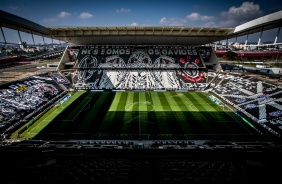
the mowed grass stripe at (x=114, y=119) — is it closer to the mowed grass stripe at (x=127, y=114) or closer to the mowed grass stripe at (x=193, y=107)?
the mowed grass stripe at (x=127, y=114)

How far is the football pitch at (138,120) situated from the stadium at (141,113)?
0.13 m

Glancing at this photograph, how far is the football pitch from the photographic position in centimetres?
1886

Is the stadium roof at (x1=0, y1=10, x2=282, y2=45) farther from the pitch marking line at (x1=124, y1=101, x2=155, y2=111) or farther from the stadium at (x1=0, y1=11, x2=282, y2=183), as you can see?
the pitch marking line at (x1=124, y1=101, x2=155, y2=111)

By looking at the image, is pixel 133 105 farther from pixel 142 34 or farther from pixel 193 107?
pixel 142 34

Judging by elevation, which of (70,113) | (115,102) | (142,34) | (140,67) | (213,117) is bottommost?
(213,117)

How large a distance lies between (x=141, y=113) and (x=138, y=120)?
2.18 meters

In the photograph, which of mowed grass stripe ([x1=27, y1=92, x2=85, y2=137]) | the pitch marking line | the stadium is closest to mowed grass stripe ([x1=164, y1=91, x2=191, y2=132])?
the stadium

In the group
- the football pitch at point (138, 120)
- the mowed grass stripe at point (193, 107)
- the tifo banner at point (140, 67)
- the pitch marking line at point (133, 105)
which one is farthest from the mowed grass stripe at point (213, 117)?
the tifo banner at point (140, 67)

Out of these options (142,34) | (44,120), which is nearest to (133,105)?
(44,120)

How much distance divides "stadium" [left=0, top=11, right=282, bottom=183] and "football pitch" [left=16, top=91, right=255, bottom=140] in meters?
0.13

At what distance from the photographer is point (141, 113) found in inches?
945

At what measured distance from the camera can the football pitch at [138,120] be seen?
61.9ft

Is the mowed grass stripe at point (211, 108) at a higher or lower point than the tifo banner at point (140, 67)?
lower

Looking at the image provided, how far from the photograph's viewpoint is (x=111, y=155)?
19.3 ft
